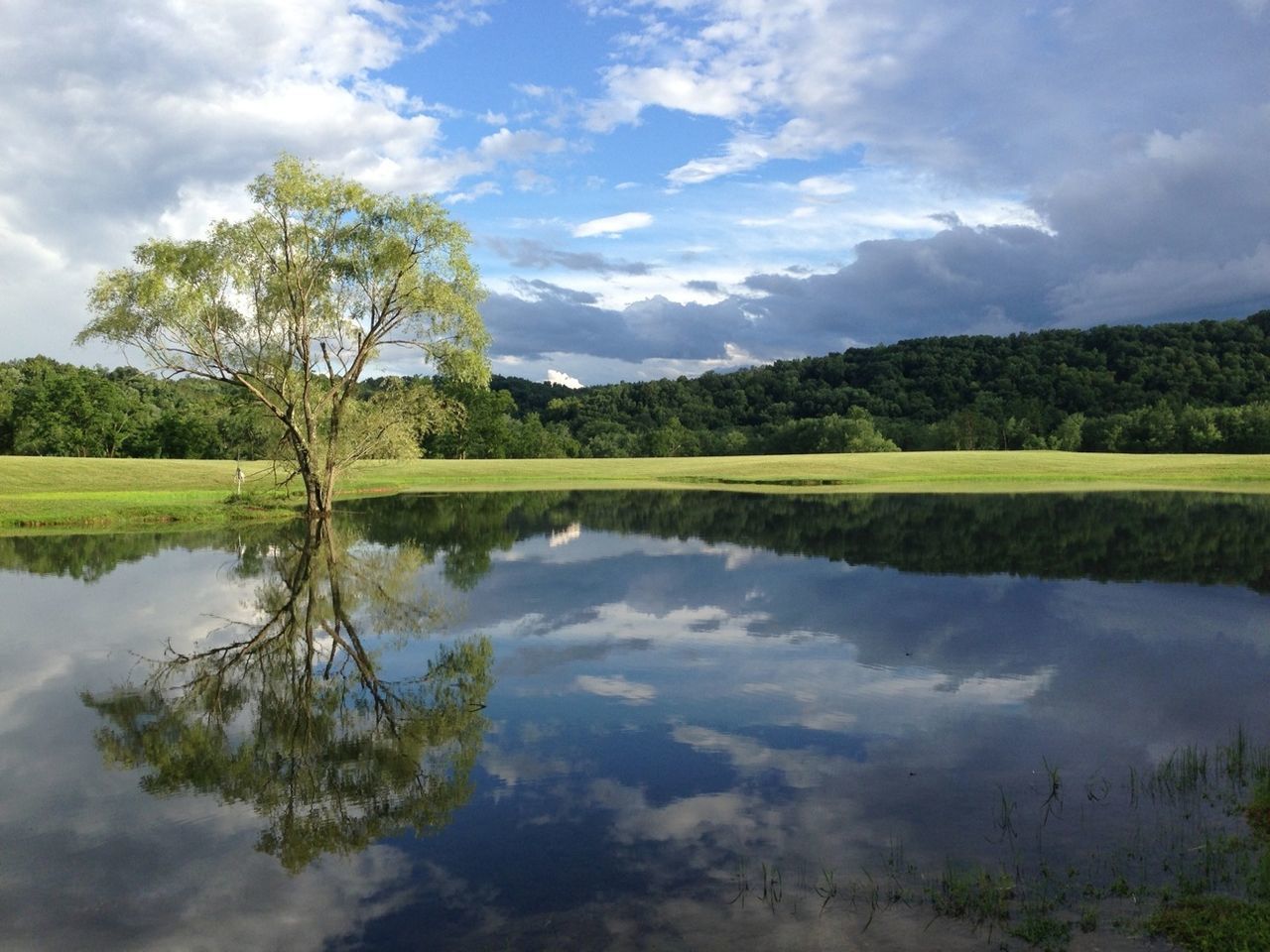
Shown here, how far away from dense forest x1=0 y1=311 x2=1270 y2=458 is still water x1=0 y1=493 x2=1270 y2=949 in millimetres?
70212

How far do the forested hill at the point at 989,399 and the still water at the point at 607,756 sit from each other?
105 meters

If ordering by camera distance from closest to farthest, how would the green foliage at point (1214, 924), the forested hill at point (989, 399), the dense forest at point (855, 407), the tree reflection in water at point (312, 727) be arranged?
the green foliage at point (1214, 924)
the tree reflection in water at point (312, 727)
the dense forest at point (855, 407)
the forested hill at point (989, 399)

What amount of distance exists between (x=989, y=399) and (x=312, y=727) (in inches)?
5878

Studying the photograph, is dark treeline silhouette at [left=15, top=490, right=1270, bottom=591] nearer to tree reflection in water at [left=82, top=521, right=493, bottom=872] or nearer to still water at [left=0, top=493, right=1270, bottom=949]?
still water at [left=0, top=493, right=1270, bottom=949]

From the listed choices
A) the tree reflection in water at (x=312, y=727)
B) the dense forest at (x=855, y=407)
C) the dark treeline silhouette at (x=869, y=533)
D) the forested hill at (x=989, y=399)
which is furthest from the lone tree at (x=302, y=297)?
the forested hill at (x=989, y=399)

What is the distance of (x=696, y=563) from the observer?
25.5 m

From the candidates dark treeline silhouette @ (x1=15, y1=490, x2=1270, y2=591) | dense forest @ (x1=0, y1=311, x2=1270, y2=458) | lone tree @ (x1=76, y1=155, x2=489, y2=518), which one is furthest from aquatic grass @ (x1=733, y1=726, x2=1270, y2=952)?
dense forest @ (x1=0, y1=311, x2=1270, y2=458)

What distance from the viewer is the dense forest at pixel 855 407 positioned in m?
106

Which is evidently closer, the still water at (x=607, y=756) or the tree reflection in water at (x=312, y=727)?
the still water at (x=607, y=756)

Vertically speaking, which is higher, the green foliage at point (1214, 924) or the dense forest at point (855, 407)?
the dense forest at point (855, 407)

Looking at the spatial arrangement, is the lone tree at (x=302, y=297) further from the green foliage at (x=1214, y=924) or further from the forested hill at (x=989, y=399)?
the forested hill at (x=989, y=399)

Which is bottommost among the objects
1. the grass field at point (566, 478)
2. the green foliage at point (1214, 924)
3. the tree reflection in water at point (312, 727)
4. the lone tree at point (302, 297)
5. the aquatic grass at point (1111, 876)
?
the aquatic grass at point (1111, 876)

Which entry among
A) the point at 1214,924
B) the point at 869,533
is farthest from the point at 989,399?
the point at 1214,924

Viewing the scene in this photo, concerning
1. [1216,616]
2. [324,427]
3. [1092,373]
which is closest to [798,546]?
[1216,616]
